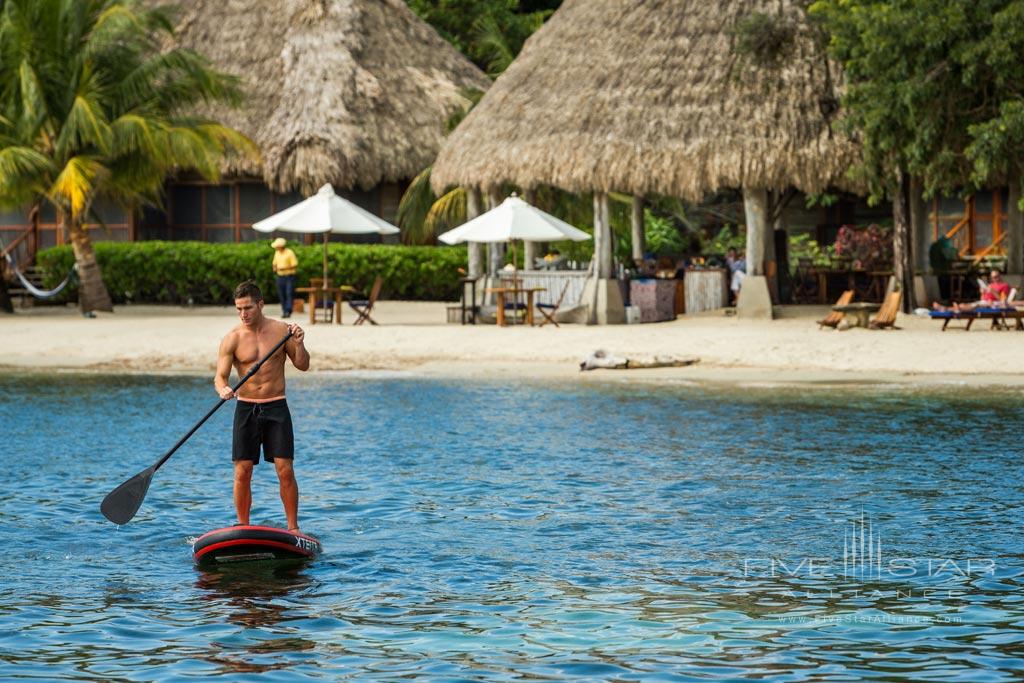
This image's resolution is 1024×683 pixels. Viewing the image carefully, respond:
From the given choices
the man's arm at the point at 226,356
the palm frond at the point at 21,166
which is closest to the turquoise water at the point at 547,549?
the man's arm at the point at 226,356

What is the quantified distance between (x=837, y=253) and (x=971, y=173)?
8789mm

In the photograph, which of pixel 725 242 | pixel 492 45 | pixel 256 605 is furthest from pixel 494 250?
pixel 256 605

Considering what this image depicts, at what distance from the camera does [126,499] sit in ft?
33.1

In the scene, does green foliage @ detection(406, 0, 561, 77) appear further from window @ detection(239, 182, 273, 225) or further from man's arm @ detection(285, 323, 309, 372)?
man's arm @ detection(285, 323, 309, 372)

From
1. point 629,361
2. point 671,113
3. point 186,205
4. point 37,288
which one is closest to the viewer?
point 629,361

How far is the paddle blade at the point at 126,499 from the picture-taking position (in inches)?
396

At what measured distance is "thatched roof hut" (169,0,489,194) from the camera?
3269 cm

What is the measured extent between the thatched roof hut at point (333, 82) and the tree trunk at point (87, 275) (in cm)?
493

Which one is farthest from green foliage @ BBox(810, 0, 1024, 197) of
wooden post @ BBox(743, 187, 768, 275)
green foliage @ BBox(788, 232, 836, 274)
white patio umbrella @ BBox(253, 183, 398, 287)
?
green foliage @ BBox(788, 232, 836, 274)

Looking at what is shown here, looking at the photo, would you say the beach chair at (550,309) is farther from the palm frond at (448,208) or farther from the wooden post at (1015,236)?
the wooden post at (1015,236)

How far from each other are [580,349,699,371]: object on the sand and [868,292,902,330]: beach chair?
9.71ft

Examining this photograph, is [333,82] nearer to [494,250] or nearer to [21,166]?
[494,250]

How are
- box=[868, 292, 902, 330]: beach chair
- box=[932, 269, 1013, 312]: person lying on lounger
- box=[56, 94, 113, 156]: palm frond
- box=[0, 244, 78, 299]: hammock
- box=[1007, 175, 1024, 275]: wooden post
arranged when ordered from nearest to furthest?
box=[932, 269, 1013, 312]: person lying on lounger, box=[868, 292, 902, 330]: beach chair, box=[1007, 175, 1024, 275]: wooden post, box=[56, 94, 113, 156]: palm frond, box=[0, 244, 78, 299]: hammock

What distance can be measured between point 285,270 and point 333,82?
8.46 m
